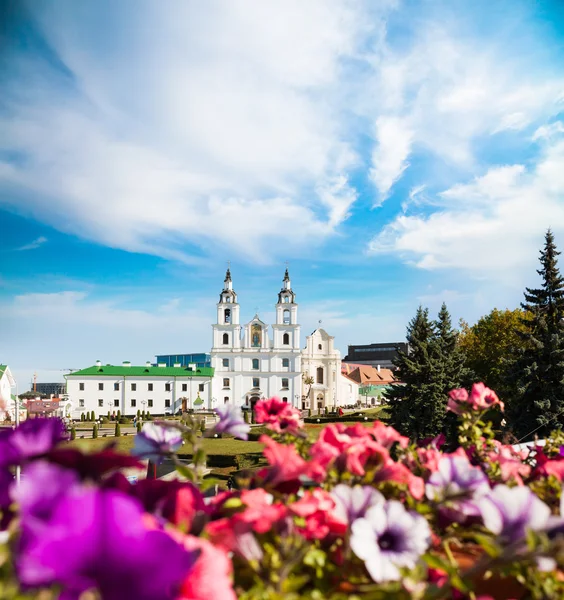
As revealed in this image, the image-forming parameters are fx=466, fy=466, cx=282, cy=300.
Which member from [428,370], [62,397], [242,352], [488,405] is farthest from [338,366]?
[488,405]

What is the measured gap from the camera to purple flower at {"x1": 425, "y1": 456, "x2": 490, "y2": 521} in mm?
1154

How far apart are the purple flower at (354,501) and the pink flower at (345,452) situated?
124 mm

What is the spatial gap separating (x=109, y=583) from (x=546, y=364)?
2237cm

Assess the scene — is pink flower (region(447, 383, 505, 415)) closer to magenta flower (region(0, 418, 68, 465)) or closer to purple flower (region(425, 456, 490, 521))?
purple flower (region(425, 456, 490, 521))

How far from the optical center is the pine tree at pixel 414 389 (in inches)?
794

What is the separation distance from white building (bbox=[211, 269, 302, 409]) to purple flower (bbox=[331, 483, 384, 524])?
4812 centimetres

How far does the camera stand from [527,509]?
97cm

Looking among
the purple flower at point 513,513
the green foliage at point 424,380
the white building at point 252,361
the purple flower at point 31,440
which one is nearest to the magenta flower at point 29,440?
the purple flower at point 31,440

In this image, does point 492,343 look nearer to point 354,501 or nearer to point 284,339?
point 284,339

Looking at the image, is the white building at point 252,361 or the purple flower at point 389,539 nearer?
the purple flower at point 389,539

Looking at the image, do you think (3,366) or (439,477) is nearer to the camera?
(439,477)

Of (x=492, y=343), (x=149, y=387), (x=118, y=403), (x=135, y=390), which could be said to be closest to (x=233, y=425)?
(x=492, y=343)

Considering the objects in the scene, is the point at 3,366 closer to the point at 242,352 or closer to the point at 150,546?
the point at 242,352

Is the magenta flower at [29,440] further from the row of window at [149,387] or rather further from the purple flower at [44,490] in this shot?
the row of window at [149,387]
